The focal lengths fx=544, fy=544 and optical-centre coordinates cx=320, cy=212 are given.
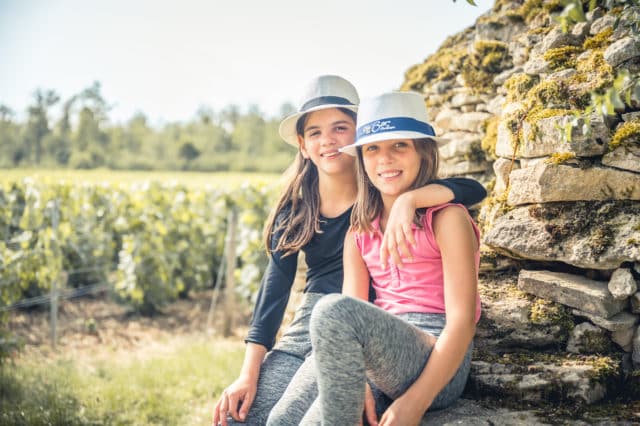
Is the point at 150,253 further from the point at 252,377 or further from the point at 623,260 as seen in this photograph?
the point at 623,260

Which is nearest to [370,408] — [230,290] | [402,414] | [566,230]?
[402,414]

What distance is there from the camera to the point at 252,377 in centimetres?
248

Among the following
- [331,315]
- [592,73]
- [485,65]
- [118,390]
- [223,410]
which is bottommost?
[118,390]

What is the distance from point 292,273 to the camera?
280 centimetres

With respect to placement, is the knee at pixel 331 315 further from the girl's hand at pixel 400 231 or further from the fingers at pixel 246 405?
the fingers at pixel 246 405

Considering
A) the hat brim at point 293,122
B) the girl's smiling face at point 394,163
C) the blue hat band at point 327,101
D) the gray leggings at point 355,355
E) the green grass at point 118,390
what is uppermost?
the blue hat band at point 327,101

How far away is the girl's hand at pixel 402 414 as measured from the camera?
5.85 feet

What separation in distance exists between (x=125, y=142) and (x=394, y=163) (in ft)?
152

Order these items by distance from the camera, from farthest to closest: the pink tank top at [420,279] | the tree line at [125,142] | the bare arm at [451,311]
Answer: the tree line at [125,142] < the pink tank top at [420,279] < the bare arm at [451,311]

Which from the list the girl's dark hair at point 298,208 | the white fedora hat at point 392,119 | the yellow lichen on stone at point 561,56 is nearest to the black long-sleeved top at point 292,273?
the girl's dark hair at point 298,208

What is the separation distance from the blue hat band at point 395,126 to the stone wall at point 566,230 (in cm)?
53

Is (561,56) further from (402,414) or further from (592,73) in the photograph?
(402,414)

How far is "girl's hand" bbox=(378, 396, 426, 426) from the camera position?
1.78 meters

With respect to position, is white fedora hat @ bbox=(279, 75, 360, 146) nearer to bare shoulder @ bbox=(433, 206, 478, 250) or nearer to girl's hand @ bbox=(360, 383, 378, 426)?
bare shoulder @ bbox=(433, 206, 478, 250)
